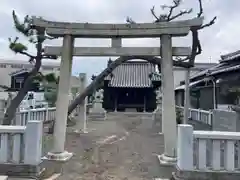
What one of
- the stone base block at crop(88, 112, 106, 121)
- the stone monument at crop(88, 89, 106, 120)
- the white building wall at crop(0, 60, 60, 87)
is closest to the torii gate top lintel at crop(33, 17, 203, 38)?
the stone base block at crop(88, 112, 106, 121)

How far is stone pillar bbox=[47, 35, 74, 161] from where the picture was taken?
6031 mm

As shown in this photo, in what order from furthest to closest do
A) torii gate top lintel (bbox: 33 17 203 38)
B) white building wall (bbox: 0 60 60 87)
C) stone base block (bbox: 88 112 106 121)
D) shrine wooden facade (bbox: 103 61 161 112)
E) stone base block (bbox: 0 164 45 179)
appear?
white building wall (bbox: 0 60 60 87) < shrine wooden facade (bbox: 103 61 161 112) < stone base block (bbox: 88 112 106 121) < torii gate top lintel (bbox: 33 17 203 38) < stone base block (bbox: 0 164 45 179)

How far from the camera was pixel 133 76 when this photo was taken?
27891mm

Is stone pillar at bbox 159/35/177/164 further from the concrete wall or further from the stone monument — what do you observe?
the stone monument

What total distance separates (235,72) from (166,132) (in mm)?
5086

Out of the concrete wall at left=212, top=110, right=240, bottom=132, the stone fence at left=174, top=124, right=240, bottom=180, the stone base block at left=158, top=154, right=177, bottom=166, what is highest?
the concrete wall at left=212, top=110, right=240, bottom=132

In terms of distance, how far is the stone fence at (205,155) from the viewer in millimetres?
4070

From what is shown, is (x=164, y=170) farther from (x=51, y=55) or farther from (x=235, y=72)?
(x=235, y=72)

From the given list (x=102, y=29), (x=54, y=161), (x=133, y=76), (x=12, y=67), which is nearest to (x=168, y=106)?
(x=102, y=29)

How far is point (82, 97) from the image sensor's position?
9203 millimetres

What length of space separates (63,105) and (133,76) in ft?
72.1

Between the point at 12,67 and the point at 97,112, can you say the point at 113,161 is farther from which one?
the point at 12,67

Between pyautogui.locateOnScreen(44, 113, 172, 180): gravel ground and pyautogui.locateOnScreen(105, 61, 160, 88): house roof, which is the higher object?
pyautogui.locateOnScreen(105, 61, 160, 88): house roof

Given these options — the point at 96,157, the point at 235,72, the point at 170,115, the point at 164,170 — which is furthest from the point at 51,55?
the point at 235,72
